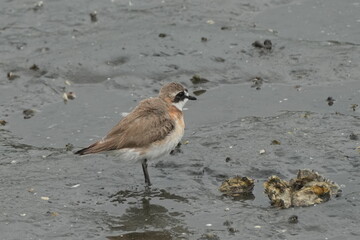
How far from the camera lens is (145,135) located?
11.1m

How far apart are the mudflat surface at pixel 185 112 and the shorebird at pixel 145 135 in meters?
0.46

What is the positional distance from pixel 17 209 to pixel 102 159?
185 centimetres

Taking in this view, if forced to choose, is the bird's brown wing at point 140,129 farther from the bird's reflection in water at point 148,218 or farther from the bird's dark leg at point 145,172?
the bird's reflection in water at point 148,218

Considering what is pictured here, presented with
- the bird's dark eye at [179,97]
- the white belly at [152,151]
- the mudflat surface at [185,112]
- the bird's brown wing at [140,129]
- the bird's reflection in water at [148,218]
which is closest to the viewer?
the bird's reflection in water at [148,218]

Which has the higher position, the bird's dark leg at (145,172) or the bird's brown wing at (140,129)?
the bird's brown wing at (140,129)

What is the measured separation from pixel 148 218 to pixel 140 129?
1.34 meters

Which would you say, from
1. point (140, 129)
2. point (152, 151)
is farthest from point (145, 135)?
point (152, 151)

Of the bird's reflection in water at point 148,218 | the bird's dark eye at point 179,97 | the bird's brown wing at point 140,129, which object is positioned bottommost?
the bird's reflection in water at point 148,218

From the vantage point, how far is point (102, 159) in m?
12.0

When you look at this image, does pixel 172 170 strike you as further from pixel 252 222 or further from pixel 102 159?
pixel 252 222

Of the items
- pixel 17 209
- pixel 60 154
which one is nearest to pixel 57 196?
pixel 17 209

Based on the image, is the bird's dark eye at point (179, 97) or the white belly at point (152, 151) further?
the bird's dark eye at point (179, 97)

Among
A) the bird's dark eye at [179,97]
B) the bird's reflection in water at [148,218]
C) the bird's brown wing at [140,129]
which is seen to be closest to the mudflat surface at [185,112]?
the bird's reflection in water at [148,218]

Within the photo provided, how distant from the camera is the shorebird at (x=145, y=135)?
10.9 metres
